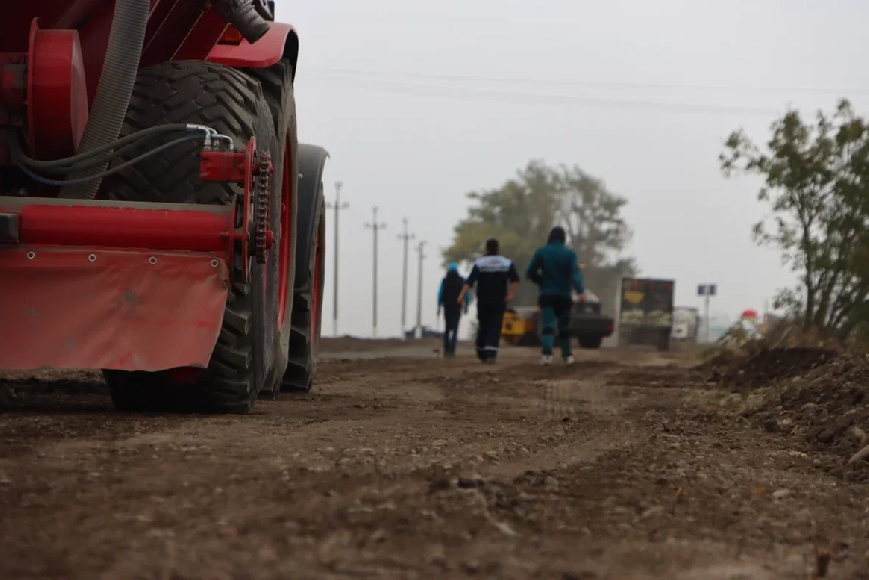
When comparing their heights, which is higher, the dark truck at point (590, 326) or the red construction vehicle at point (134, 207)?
the red construction vehicle at point (134, 207)

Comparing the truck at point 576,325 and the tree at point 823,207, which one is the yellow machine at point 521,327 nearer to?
the truck at point 576,325

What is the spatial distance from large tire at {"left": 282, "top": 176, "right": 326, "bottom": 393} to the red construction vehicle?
1.41m

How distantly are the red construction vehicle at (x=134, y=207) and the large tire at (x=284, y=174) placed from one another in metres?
0.49

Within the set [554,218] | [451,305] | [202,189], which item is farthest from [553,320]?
[554,218]

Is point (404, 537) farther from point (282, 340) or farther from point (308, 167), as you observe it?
point (308, 167)

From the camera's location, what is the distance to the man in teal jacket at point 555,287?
58.6ft

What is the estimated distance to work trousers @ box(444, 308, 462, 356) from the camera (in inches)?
901

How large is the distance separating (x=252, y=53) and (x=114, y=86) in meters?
1.52

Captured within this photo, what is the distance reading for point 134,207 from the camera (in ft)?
19.0

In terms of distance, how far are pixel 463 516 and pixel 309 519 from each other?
444mm

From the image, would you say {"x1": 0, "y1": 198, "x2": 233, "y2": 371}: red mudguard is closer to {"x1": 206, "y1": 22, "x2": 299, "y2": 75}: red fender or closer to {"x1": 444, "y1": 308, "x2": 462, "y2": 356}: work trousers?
{"x1": 206, "y1": 22, "x2": 299, "y2": 75}: red fender

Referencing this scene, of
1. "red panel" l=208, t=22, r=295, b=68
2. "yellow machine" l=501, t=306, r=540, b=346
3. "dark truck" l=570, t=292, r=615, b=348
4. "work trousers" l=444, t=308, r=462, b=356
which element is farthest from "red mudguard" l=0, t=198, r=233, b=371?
"yellow machine" l=501, t=306, r=540, b=346

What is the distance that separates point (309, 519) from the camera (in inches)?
146

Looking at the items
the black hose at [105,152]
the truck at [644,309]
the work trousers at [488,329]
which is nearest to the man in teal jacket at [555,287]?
the work trousers at [488,329]
